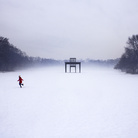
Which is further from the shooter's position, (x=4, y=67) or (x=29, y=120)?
(x=4, y=67)

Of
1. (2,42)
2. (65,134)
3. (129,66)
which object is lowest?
(65,134)

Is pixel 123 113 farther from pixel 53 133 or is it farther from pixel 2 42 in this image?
pixel 2 42

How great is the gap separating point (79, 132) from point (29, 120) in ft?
8.54

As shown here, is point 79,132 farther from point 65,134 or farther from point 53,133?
point 53,133

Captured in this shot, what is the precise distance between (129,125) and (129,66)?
3844 centimetres

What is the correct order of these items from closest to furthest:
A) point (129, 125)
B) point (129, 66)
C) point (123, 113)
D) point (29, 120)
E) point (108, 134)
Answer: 1. point (108, 134)
2. point (129, 125)
3. point (29, 120)
4. point (123, 113)
5. point (129, 66)

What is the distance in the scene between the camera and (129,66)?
41.7 metres

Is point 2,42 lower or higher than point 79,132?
higher

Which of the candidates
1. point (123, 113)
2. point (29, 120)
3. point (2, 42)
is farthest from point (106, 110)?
point (2, 42)

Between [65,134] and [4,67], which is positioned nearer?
[65,134]

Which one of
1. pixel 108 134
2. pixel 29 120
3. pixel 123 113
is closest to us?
pixel 108 134

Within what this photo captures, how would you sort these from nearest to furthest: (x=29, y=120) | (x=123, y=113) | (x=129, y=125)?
1. (x=129, y=125)
2. (x=29, y=120)
3. (x=123, y=113)

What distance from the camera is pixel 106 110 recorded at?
330 inches

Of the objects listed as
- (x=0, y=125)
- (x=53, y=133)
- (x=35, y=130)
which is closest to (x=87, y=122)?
(x=53, y=133)
